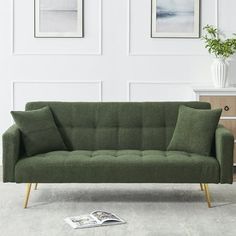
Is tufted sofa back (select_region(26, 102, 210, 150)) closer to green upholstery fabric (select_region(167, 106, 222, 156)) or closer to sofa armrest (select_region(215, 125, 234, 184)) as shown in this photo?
green upholstery fabric (select_region(167, 106, 222, 156))

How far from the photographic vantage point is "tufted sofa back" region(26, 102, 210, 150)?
5.05 m

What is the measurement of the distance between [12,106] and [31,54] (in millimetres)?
588

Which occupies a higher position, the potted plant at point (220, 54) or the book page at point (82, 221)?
the potted plant at point (220, 54)

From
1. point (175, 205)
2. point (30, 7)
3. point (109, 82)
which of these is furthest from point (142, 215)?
point (30, 7)

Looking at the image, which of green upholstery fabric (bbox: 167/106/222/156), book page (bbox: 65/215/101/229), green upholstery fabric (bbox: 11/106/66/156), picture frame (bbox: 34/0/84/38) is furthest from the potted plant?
book page (bbox: 65/215/101/229)

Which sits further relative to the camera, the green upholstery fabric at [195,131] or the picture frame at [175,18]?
the picture frame at [175,18]

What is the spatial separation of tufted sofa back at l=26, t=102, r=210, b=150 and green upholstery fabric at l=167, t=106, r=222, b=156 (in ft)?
0.40

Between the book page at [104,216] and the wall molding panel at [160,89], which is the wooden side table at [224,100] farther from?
the book page at [104,216]

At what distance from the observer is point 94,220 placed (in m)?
4.14

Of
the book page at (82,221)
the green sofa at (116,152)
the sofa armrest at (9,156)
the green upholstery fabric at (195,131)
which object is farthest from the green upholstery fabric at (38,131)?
the green upholstery fabric at (195,131)

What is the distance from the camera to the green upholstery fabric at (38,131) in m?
4.78

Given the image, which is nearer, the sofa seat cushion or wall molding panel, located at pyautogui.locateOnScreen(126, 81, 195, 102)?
the sofa seat cushion

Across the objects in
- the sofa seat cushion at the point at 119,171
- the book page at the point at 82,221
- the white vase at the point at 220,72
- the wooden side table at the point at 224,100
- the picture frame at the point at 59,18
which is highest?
the picture frame at the point at 59,18

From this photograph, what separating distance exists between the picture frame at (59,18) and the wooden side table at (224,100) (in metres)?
1.44
